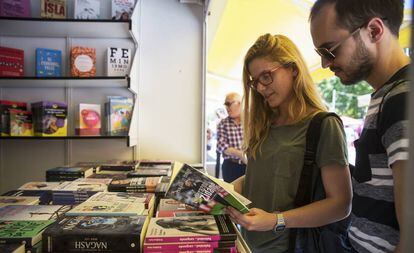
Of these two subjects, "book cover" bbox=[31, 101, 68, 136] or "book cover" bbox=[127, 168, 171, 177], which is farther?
"book cover" bbox=[31, 101, 68, 136]

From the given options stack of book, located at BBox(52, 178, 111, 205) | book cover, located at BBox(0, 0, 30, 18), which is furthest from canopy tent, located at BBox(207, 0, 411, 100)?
stack of book, located at BBox(52, 178, 111, 205)

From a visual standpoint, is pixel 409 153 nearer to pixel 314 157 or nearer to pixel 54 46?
pixel 314 157

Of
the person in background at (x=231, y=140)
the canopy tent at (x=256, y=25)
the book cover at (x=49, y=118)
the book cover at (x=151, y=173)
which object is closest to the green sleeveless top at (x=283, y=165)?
the book cover at (x=151, y=173)

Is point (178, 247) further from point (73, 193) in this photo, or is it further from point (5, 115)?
point (5, 115)

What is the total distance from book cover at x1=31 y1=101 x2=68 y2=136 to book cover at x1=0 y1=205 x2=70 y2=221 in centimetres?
118

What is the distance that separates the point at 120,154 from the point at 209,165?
3.63 m

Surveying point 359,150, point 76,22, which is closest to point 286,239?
point 359,150

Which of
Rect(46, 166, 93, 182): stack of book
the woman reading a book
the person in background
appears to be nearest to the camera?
the woman reading a book

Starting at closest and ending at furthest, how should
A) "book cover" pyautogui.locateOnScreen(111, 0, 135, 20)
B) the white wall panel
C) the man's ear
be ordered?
the man's ear → "book cover" pyautogui.locateOnScreen(111, 0, 135, 20) → the white wall panel

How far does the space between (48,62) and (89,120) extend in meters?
0.54

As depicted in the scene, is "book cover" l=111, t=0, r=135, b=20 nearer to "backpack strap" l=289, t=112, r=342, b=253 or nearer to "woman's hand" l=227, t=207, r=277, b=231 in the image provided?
"backpack strap" l=289, t=112, r=342, b=253

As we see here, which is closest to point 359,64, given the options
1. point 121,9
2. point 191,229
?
point 191,229

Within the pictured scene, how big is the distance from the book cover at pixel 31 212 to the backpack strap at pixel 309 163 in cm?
81

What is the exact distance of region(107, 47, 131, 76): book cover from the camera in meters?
2.27
